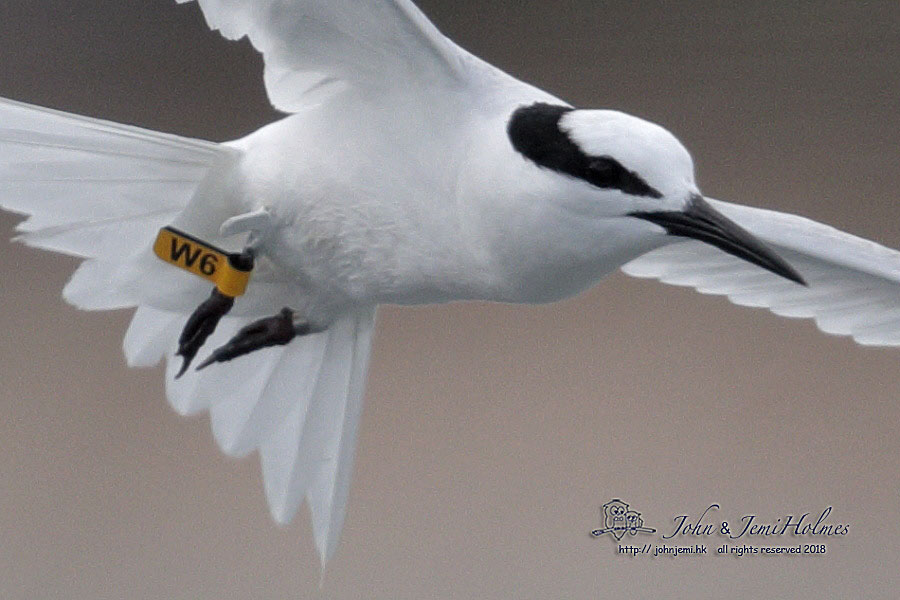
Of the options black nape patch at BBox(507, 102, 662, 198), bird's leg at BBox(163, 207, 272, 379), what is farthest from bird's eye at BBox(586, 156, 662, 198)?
bird's leg at BBox(163, 207, 272, 379)

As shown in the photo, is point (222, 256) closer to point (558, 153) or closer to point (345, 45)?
point (345, 45)

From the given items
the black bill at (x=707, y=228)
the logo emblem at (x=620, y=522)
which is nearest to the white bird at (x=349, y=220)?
the black bill at (x=707, y=228)

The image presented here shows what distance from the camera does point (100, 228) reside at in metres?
1.58

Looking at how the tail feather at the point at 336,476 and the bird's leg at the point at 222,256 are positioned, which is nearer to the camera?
the bird's leg at the point at 222,256

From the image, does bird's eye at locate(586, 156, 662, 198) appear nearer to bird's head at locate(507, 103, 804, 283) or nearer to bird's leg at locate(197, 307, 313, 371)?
bird's head at locate(507, 103, 804, 283)

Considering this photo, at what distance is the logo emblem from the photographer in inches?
99.5

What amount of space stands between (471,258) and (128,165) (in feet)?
1.33

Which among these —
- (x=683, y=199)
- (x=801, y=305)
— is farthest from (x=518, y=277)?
(x=801, y=305)

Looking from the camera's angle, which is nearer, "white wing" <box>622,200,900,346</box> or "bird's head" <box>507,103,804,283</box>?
"bird's head" <box>507,103,804,283</box>

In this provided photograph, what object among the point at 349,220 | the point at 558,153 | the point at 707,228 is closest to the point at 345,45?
the point at 349,220

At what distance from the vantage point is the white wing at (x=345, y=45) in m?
1.39

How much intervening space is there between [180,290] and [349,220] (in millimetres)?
273

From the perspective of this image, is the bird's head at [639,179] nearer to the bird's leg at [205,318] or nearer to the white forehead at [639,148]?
the white forehead at [639,148]

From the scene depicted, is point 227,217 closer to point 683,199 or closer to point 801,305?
point 683,199
